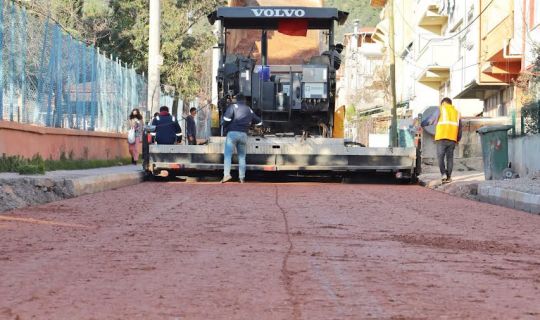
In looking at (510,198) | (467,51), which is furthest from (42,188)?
(467,51)

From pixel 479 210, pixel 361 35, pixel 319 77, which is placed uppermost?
pixel 361 35

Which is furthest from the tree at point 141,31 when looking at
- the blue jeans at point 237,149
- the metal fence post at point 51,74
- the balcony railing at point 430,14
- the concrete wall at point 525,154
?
the blue jeans at point 237,149

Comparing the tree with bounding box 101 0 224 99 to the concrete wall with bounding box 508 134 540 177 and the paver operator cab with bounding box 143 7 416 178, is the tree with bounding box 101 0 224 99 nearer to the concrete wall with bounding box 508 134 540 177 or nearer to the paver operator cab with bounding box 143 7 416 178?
the paver operator cab with bounding box 143 7 416 178

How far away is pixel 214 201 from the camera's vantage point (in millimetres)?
12195

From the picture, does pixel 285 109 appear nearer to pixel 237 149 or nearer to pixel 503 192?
pixel 237 149

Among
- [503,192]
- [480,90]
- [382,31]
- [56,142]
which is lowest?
[503,192]

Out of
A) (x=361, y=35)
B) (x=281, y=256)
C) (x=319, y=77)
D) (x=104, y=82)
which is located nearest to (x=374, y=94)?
(x=361, y=35)

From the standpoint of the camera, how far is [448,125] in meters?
17.7

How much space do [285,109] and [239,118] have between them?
4.19 ft

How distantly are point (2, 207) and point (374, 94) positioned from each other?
57905mm

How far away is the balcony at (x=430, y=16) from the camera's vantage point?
42.6m

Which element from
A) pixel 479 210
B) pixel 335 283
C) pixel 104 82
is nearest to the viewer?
pixel 335 283

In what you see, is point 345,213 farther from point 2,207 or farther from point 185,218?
point 2,207

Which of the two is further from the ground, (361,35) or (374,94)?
(361,35)
